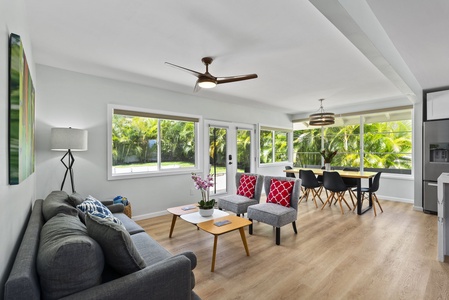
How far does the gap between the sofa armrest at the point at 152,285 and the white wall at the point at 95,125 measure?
2820mm

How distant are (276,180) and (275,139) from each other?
11.8 ft

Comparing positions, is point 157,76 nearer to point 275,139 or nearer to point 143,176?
point 143,176

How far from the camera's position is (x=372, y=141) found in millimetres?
5895

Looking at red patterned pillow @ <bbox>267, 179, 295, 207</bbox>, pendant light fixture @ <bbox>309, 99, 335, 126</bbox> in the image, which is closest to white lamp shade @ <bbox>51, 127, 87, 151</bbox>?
red patterned pillow @ <bbox>267, 179, 295, 207</bbox>

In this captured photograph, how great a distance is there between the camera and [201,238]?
3.22 metres

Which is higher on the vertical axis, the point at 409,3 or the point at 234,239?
the point at 409,3

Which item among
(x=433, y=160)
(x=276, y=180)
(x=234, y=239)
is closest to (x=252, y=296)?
(x=234, y=239)

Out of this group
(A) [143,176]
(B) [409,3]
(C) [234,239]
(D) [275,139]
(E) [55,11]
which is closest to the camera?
(B) [409,3]

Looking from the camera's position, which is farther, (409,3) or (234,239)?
(234,239)

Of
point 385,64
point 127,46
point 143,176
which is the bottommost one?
point 143,176

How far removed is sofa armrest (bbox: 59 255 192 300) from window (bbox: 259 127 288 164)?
5.28 metres

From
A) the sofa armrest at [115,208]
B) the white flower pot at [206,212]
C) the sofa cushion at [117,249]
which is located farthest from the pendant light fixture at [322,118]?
the sofa cushion at [117,249]

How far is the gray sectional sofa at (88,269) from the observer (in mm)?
1021

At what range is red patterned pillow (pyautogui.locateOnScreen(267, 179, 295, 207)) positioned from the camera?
3344 millimetres
